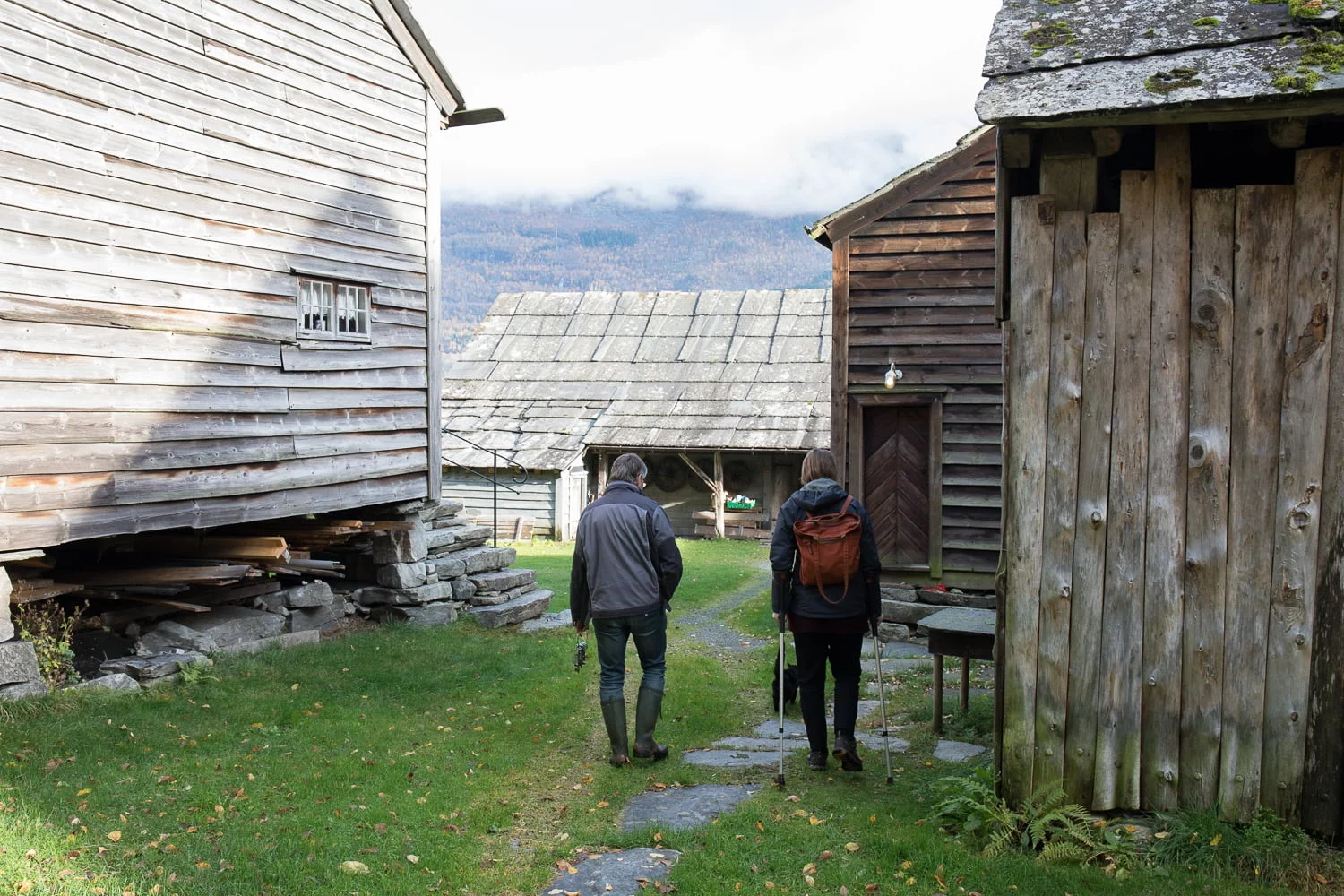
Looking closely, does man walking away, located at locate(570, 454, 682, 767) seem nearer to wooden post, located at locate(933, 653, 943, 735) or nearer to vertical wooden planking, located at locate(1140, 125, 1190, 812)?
wooden post, located at locate(933, 653, 943, 735)

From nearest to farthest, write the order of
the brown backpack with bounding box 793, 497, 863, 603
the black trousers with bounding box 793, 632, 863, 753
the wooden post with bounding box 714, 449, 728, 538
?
1. the brown backpack with bounding box 793, 497, 863, 603
2. the black trousers with bounding box 793, 632, 863, 753
3. the wooden post with bounding box 714, 449, 728, 538

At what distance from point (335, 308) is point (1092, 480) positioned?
822 cm

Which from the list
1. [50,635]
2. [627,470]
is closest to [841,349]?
[627,470]

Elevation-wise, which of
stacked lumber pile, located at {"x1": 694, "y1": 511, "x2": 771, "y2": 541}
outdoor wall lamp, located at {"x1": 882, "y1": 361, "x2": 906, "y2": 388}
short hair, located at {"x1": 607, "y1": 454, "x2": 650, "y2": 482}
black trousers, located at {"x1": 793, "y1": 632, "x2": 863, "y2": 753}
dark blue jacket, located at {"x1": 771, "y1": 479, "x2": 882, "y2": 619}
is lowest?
stacked lumber pile, located at {"x1": 694, "y1": 511, "x2": 771, "y2": 541}

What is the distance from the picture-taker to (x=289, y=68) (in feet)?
35.4

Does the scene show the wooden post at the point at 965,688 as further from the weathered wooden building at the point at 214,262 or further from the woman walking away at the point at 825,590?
the weathered wooden building at the point at 214,262

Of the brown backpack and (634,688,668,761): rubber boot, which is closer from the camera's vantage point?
the brown backpack

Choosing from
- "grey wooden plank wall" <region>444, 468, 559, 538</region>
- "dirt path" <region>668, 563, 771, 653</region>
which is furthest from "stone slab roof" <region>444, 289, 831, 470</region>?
"dirt path" <region>668, 563, 771, 653</region>

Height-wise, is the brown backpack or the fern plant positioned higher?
the brown backpack

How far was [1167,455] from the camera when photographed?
5.03 m

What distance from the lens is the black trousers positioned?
6.64m

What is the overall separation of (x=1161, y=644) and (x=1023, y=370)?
1.38 metres

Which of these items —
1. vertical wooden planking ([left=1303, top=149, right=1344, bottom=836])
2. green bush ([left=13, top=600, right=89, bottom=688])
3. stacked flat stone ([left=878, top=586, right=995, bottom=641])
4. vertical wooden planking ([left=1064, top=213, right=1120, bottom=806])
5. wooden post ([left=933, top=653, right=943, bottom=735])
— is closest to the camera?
vertical wooden planking ([left=1303, top=149, right=1344, bottom=836])

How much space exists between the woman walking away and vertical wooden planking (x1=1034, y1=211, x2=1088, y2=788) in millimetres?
1418
